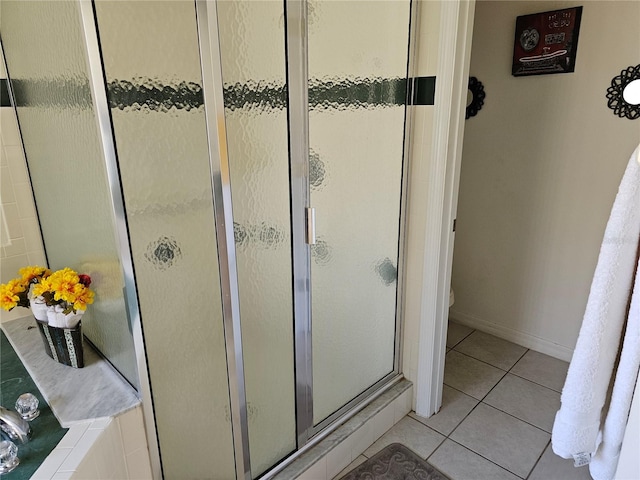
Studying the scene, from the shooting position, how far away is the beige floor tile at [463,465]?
163cm

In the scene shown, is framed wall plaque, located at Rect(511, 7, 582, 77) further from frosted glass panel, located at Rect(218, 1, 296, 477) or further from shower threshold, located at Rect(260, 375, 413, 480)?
shower threshold, located at Rect(260, 375, 413, 480)

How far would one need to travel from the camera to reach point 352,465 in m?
1.71

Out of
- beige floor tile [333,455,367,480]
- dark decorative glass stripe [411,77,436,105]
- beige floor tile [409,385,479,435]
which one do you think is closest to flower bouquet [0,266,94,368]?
beige floor tile [333,455,367,480]

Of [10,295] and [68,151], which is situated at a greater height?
[68,151]

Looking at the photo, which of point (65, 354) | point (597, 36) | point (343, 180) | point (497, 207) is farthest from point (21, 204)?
point (597, 36)

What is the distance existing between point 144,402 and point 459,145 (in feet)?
4.56

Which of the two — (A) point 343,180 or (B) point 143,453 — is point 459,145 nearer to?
(A) point 343,180

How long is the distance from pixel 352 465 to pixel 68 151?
5.03 ft

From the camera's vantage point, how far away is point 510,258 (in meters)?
2.45

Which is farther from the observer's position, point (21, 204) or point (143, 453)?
point (21, 204)

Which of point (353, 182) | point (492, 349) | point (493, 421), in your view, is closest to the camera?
point (353, 182)

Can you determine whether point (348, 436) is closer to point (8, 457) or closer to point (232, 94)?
point (8, 457)

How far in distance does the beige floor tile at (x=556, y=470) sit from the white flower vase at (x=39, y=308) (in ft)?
6.02

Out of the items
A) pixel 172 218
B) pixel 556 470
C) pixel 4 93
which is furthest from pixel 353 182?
pixel 556 470
